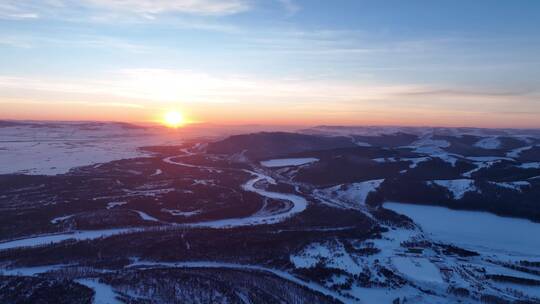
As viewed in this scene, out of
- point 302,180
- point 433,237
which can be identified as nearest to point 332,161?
point 302,180

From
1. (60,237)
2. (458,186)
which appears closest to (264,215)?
(60,237)

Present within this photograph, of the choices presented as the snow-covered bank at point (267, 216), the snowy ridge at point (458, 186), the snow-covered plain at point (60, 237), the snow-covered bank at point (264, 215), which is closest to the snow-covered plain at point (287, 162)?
the snow-covered bank at point (264, 215)

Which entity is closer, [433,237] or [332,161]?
[433,237]

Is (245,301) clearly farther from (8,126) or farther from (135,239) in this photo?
(8,126)

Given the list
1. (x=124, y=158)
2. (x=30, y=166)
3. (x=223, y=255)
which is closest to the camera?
(x=223, y=255)

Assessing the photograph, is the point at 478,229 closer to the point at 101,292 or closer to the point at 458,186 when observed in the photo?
the point at 458,186

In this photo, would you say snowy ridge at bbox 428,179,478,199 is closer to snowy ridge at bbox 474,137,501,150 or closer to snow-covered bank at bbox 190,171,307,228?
snow-covered bank at bbox 190,171,307,228
